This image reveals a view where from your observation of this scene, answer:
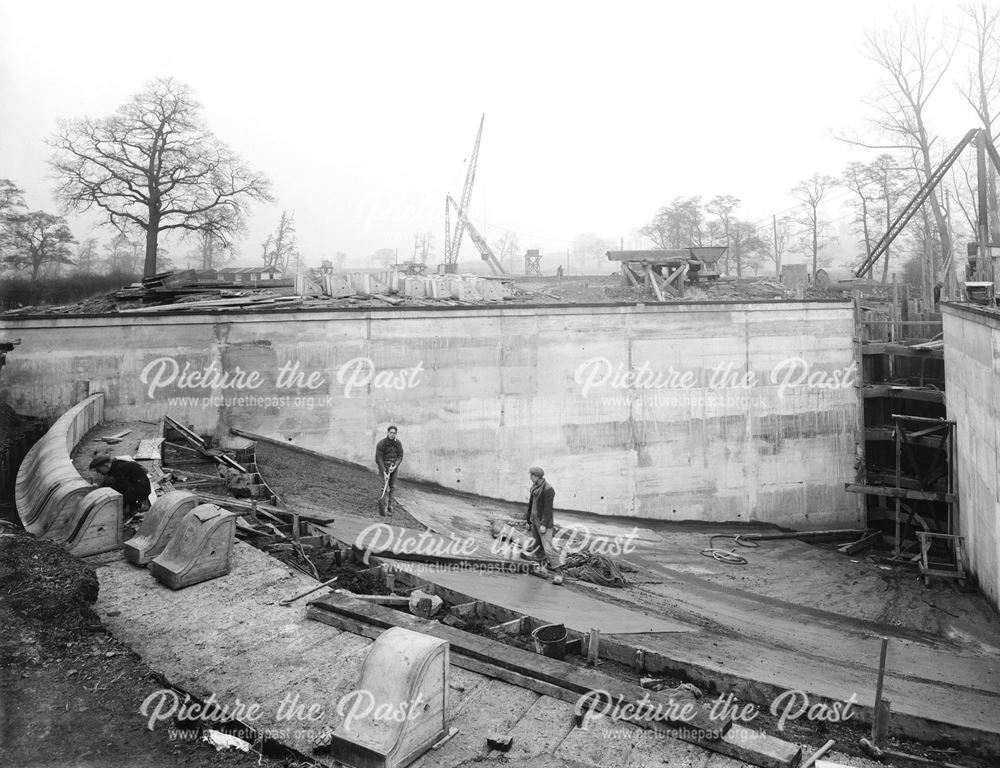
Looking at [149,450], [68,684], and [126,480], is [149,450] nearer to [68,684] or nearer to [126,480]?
[126,480]

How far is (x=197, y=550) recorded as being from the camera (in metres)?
7.17

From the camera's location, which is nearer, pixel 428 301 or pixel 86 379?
pixel 86 379

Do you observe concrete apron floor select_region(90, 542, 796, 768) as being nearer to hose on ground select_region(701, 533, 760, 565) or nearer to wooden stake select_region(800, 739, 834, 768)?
wooden stake select_region(800, 739, 834, 768)

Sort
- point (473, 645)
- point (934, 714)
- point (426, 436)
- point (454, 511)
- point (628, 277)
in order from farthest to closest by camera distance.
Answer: point (628, 277) < point (426, 436) < point (454, 511) < point (934, 714) < point (473, 645)

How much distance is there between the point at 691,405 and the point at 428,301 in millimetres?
7884

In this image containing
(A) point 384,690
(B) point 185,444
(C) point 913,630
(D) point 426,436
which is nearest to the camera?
(A) point 384,690

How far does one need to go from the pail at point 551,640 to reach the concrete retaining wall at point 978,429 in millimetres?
9121

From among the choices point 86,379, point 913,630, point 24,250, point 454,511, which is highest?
point 24,250

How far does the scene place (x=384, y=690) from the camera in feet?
14.7

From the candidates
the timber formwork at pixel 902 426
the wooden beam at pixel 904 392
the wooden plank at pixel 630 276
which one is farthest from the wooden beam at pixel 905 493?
the wooden plank at pixel 630 276

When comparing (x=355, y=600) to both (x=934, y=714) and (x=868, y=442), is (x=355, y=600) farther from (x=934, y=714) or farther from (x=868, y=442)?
(x=868, y=442)

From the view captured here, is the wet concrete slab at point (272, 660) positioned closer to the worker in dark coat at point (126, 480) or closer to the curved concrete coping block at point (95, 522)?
the curved concrete coping block at point (95, 522)

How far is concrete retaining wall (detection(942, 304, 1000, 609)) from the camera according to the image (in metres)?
11.6

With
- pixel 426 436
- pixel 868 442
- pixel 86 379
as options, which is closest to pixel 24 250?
pixel 86 379
